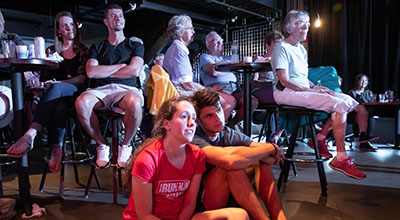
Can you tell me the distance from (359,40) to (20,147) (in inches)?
260

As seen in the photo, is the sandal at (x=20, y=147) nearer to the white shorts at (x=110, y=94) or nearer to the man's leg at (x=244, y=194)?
the white shorts at (x=110, y=94)

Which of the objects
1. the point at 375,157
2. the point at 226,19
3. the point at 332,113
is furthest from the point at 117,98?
the point at 226,19

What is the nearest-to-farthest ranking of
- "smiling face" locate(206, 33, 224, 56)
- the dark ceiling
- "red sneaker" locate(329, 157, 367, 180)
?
"red sneaker" locate(329, 157, 367, 180) → "smiling face" locate(206, 33, 224, 56) → the dark ceiling

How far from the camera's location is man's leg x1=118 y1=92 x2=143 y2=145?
230 centimetres

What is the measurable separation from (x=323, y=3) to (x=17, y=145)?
6.88m

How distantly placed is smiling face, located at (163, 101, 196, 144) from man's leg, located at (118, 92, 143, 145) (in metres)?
0.92

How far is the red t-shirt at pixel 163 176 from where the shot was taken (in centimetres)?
134

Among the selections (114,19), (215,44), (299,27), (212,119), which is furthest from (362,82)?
(212,119)

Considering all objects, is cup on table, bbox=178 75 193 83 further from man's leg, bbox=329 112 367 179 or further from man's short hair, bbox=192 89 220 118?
man's leg, bbox=329 112 367 179

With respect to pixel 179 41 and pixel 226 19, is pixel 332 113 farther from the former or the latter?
pixel 226 19

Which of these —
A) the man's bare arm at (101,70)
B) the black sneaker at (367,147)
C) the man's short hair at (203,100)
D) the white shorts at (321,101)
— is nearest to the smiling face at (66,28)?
the man's bare arm at (101,70)

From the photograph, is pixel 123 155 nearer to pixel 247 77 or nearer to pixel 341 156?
pixel 247 77

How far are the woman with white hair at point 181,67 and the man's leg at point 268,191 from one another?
A: 46.3 inches

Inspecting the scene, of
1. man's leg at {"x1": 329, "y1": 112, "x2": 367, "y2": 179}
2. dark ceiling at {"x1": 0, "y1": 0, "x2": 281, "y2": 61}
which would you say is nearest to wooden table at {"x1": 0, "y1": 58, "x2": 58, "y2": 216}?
man's leg at {"x1": 329, "y1": 112, "x2": 367, "y2": 179}
